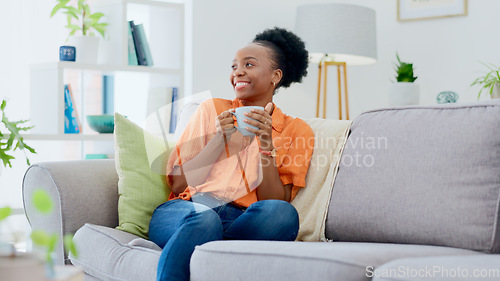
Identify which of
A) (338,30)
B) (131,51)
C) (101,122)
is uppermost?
(338,30)

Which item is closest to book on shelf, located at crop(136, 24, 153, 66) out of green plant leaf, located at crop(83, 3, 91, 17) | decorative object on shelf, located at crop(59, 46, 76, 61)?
green plant leaf, located at crop(83, 3, 91, 17)

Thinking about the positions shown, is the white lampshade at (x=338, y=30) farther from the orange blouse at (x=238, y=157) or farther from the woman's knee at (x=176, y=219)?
the woman's knee at (x=176, y=219)

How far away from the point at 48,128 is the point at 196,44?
109cm

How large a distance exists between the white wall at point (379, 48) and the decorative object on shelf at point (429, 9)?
35 mm

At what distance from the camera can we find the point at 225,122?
1.68m

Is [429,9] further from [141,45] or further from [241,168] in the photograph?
[241,168]

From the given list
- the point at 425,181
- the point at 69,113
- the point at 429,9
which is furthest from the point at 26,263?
the point at 429,9

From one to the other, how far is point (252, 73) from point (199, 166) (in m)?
0.37

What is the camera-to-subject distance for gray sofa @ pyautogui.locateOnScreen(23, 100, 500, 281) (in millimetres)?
1231

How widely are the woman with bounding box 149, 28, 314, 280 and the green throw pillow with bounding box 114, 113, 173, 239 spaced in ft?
0.18

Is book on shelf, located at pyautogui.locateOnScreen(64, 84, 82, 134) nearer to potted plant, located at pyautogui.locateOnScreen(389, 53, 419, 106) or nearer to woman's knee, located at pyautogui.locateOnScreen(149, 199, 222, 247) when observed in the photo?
woman's knee, located at pyautogui.locateOnScreen(149, 199, 222, 247)

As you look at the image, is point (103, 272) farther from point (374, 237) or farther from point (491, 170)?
point (491, 170)

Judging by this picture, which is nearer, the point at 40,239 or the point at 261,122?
the point at 40,239

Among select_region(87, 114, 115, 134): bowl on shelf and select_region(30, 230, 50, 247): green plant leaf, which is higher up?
select_region(87, 114, 115, 134): bowl on shelf
